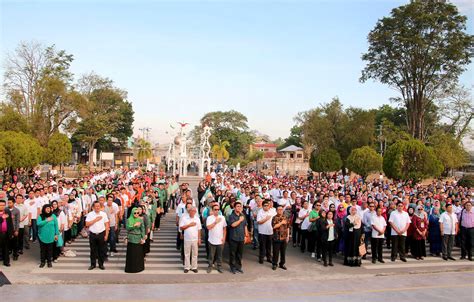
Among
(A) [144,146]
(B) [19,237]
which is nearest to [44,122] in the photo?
(A) [144,146]

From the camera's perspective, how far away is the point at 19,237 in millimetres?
10719

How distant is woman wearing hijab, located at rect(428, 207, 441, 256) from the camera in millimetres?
11695

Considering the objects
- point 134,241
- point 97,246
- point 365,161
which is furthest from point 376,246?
point 365,161

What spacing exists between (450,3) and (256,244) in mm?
29945

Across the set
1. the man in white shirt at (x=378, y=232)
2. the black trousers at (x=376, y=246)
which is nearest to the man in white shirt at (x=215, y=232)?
the man in white shirt at (x=378, y=232)

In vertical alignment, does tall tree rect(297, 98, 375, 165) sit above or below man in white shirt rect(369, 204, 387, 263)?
above

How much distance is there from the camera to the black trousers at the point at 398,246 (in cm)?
1097

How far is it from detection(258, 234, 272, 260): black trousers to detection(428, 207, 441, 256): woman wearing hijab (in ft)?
15.6

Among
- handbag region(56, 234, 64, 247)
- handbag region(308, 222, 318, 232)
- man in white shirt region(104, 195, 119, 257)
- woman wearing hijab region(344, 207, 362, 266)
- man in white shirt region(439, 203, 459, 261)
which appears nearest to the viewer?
handbag region(56, 234, 64, 247)

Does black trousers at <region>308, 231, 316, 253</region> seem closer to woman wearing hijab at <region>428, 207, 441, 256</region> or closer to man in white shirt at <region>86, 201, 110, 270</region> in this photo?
woman wearing hijab at <region>428, 207, 441, 256</region>

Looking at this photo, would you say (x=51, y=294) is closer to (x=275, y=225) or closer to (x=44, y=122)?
(x=275, y=225)

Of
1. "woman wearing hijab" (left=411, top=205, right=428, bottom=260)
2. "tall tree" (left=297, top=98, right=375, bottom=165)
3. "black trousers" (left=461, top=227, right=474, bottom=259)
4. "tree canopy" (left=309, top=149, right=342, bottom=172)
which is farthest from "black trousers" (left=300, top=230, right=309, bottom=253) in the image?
"tall tree" (left=297, top=98, right=375, bottom=165)

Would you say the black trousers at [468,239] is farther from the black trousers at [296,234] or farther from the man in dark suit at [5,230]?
the man in dark suit at [5,230]

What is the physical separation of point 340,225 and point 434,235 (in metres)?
2.92
